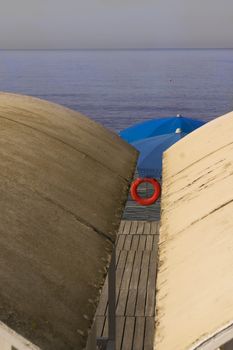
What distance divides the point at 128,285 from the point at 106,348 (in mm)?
3463

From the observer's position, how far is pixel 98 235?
4047 millimetres

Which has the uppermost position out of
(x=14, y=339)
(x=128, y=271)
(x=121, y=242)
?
(x=121, y=242)

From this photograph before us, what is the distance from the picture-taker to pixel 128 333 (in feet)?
31.1

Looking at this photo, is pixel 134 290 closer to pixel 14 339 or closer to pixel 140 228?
pixel 140 228

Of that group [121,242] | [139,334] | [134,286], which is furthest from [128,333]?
[121,242]

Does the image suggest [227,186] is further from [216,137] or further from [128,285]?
[128,285]

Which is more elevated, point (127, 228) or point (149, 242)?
point (127, 228)

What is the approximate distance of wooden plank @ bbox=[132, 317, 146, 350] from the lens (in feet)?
29.9

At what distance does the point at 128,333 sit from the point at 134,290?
1.80 metres

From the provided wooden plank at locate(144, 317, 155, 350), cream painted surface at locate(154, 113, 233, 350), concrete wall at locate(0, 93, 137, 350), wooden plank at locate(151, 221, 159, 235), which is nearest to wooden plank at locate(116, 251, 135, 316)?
wooden plank at locate(144, 317, 155, 350)

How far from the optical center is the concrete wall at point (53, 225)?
2742mm

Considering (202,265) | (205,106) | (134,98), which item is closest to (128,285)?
(202,265)

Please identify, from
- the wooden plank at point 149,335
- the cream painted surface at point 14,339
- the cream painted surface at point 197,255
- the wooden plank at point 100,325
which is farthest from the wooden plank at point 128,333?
the cream painted surface at point 14,339

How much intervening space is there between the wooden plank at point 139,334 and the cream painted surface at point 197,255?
3.70m
